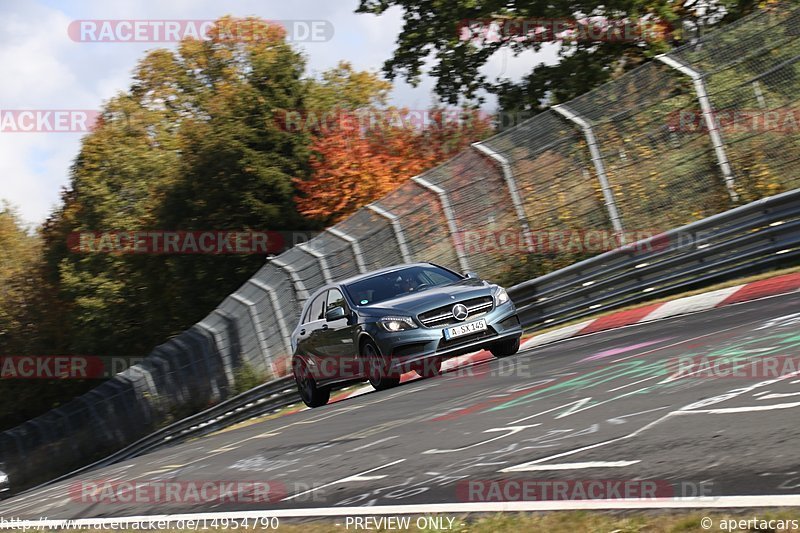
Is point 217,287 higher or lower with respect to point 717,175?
higher

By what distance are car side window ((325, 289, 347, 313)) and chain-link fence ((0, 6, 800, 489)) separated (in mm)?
3859

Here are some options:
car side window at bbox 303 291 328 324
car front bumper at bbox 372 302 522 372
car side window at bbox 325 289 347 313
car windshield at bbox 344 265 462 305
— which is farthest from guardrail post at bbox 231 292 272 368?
car front bumper at bbox 372 302 522 372

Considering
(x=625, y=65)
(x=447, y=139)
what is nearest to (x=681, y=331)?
(x=625, y=65)

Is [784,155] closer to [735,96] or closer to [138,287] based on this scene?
[735,96]

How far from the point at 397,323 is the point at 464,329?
2.72 ft

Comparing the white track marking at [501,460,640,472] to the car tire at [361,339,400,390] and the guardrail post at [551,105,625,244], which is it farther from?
the guardrail post at [551,105,625,244]

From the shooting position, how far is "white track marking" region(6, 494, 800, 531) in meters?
4.82

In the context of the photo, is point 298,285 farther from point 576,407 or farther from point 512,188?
point 576,407

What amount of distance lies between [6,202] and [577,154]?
81.1 metres

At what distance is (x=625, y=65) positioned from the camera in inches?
1108

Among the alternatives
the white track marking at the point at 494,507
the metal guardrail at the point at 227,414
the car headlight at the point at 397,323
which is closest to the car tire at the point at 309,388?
the car headlight at the point at 397,323

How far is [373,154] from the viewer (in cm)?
3656

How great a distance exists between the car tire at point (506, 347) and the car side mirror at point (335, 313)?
2.00m

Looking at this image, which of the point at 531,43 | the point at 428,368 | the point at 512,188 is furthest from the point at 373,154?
the point at 428,368
